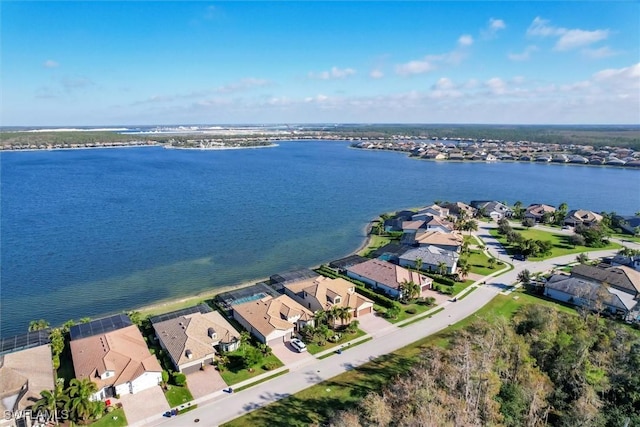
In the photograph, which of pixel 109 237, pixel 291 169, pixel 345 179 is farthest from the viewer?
pixel 291 169

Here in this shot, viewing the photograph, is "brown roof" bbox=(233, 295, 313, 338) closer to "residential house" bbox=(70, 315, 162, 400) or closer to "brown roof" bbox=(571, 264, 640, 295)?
"residential house" bbox=(70, 315, 162, 400)

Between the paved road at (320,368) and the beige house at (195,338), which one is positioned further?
the beige house at (195,338)

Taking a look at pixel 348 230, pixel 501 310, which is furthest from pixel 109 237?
pixel 501 310

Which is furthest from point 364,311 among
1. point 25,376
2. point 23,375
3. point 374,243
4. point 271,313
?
point 23,375

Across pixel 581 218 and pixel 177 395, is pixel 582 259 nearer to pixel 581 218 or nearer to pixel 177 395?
pixel 581 218

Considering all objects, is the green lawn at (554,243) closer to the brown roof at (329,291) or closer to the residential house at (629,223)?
the residential house at (629,223)

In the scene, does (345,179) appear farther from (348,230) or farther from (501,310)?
(501,310)

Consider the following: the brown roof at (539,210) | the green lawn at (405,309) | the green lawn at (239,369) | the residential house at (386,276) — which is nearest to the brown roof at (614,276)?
the residential house at (386,276)
